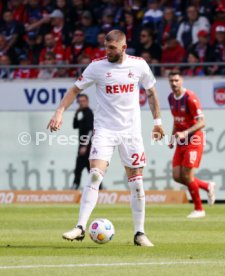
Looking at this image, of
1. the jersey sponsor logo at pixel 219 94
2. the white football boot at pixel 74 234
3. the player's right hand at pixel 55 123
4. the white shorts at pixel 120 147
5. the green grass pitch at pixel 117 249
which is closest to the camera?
the green grass pitch at pixel 117 249

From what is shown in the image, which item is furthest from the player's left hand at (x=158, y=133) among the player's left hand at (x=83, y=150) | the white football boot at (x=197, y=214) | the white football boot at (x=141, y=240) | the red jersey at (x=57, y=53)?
the red jersey at (x=57, y=53)

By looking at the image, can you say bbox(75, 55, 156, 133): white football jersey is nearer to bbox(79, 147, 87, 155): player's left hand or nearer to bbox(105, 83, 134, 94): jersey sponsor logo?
bbox(105, 83, 134, 94): jersey sponsor logo

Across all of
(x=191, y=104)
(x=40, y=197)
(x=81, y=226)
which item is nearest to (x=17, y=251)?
(x=81, y=226)

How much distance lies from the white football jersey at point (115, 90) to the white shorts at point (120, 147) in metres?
0.08

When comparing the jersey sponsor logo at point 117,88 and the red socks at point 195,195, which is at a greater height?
the jersey sponsor logo at point 117,88

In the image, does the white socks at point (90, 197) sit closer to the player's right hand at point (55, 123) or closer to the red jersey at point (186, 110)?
the player's right hand at point (55, 123)

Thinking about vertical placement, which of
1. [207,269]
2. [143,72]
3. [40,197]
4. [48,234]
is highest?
[143,72]

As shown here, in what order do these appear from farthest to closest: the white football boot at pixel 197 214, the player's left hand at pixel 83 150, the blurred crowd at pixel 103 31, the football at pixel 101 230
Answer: the blurred crowd at pixel 103 31 → the player's left hand at pixel 83 150 → the white football boot at pixel 197 214 → the football at pixel 101 230

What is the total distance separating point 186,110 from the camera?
57.6 feet

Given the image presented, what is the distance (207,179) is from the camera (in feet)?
75.4

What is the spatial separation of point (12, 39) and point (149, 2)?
368 centimetres

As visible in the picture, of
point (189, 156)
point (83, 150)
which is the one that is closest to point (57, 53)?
point (83, 150)

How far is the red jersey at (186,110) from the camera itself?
57.1ft

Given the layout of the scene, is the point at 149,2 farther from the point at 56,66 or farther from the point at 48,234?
the point at 48,234
